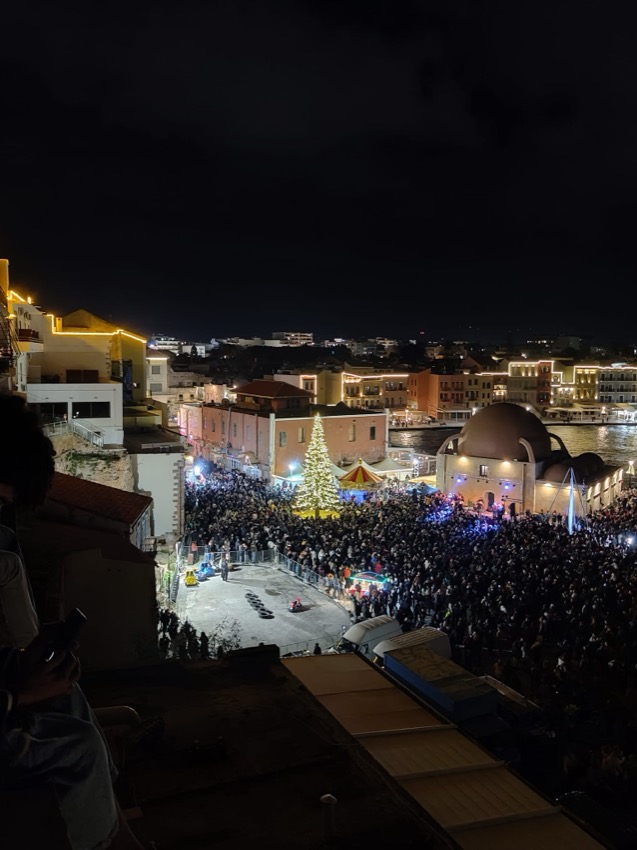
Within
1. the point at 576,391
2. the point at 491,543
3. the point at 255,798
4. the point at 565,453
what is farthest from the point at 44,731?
the point at 576,391

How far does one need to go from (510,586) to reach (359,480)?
13.9m

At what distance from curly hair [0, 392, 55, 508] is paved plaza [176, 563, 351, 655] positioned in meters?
10.7

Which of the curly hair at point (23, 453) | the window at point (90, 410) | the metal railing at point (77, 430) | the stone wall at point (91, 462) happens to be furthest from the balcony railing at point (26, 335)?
the curly hair at point (23, 453)

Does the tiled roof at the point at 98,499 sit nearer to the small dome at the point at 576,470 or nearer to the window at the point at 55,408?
the window at the point at 55,408

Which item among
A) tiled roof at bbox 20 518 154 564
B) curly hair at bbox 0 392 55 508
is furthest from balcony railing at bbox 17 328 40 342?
curly hair at bbox 0 392 55 508

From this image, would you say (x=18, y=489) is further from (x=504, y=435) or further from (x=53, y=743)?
(x=504, y=435)

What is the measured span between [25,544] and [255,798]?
6841 millimetres

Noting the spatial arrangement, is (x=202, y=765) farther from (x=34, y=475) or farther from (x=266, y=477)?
(x=266, y=477)

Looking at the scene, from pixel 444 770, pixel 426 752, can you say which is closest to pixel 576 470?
pixel 426 752

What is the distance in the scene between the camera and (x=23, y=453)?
262 centimetres

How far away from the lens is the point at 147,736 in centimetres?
415

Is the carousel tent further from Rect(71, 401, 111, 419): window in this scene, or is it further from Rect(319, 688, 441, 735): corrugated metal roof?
Rect(319, 688, 441, 735): corrugated metal roof

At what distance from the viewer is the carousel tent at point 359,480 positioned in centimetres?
2848

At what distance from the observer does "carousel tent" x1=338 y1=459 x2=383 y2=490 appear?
2848 cm
